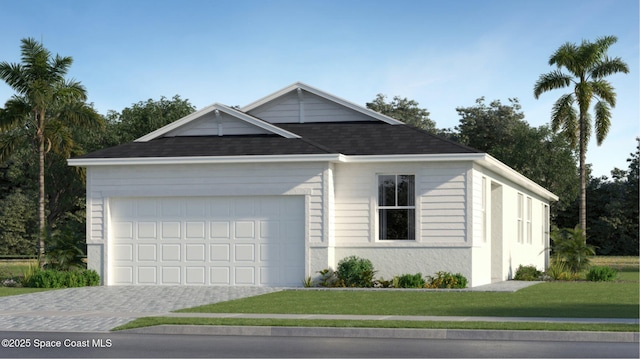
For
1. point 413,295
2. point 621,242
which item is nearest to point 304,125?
point 413,295

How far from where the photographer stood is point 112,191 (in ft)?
87.3

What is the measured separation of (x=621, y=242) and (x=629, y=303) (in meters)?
50.2

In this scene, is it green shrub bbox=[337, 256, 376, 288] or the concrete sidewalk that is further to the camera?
green shrub bbox=[337, 256, 376, 288]

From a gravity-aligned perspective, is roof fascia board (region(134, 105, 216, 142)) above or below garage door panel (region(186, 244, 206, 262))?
above

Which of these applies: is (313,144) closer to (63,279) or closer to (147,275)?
(147,275)

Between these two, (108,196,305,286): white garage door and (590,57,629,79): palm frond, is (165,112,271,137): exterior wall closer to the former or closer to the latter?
(108,196,305,286): white garage door

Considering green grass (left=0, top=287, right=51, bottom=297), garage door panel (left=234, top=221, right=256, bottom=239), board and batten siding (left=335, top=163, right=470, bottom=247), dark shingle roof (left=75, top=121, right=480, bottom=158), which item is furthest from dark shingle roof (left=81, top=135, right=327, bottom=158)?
green grass (left=0, top=287, right=51, bottom=297)

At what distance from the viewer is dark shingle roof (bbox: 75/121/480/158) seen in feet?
84.3

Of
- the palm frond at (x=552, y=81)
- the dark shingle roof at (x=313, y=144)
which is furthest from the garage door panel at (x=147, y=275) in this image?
the palm frond at (x=552, y=81)

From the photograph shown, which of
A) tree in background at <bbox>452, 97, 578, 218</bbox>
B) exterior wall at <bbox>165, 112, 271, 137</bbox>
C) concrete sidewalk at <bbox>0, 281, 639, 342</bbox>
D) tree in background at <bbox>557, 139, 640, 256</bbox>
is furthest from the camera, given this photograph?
tree in background at <bbox>557, 139, 640, 256</bbox>

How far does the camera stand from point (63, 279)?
2595cm

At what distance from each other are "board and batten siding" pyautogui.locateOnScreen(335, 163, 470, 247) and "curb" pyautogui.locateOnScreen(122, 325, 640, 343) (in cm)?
1120

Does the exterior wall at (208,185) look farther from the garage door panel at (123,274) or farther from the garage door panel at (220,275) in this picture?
the garage door panel at (220,275)

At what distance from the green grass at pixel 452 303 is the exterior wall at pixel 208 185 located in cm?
230
